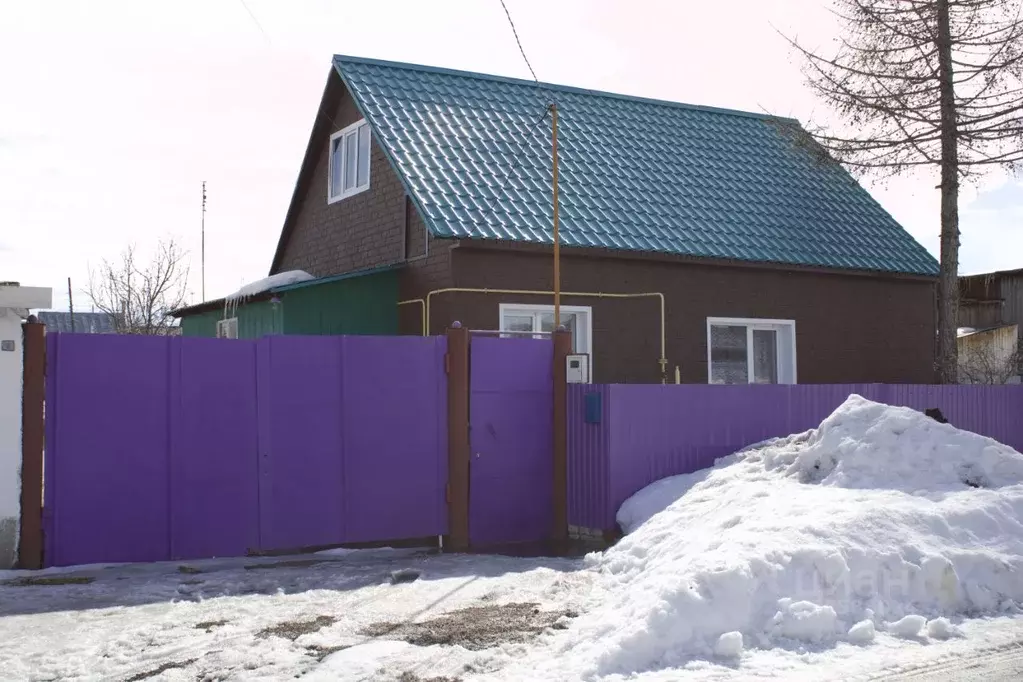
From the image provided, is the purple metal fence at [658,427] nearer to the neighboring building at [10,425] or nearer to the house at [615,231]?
the house at [615,231]

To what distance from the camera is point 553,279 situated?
1451 cm

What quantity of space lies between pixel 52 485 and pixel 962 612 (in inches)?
288

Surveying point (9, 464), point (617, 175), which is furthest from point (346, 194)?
point (9, 464)

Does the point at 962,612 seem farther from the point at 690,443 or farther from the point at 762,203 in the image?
the point at 762,203

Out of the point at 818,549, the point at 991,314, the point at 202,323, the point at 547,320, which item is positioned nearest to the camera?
the point at 818,549

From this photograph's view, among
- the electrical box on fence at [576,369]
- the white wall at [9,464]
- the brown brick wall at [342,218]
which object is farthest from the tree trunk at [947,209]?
the white wall at [9,464]

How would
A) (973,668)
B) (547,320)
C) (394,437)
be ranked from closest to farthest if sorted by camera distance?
(973,668), (394,437), (547,320)

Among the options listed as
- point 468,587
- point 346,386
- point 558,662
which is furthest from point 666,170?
point 558,662

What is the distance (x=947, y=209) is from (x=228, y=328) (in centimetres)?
1253

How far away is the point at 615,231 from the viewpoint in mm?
15203

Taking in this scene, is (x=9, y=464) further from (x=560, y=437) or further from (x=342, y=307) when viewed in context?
(x=342, y=307)

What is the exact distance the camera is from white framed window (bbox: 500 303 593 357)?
14305 millimetres

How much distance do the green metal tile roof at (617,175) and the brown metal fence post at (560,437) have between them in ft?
9.79

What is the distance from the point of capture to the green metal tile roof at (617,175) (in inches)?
579
